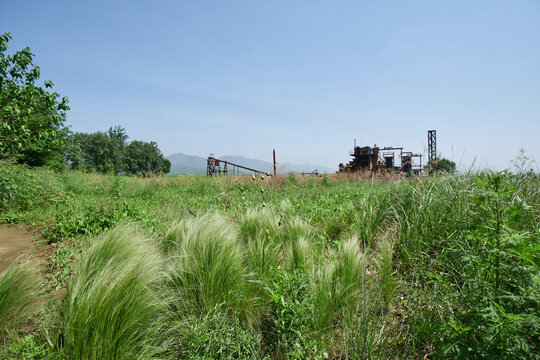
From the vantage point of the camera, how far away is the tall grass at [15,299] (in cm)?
165

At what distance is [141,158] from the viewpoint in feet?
221

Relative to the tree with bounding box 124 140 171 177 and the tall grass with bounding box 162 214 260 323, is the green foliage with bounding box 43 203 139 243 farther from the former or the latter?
the tree with bounding box 124 140 171 177

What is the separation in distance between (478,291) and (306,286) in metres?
1.13

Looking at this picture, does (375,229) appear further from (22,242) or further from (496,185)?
(22,242)

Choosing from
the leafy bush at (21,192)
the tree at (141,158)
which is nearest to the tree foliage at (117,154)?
the tree at (141,158)

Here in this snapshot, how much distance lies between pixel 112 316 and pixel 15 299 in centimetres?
93

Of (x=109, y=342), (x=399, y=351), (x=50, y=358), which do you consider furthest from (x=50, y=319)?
(x=399, y=351)

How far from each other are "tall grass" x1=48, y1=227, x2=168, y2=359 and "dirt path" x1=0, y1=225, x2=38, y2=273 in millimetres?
1587

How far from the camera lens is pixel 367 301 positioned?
1.83m

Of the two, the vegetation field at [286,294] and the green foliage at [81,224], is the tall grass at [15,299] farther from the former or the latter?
the green foliage at [81,224]

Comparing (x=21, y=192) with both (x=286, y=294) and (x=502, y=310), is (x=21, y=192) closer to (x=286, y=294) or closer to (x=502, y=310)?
(x=286, y=294)

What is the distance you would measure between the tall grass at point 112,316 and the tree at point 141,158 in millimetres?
71166

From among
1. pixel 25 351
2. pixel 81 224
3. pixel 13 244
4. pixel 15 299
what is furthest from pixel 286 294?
pixel 13 244

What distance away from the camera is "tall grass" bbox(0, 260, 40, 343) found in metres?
1.65
